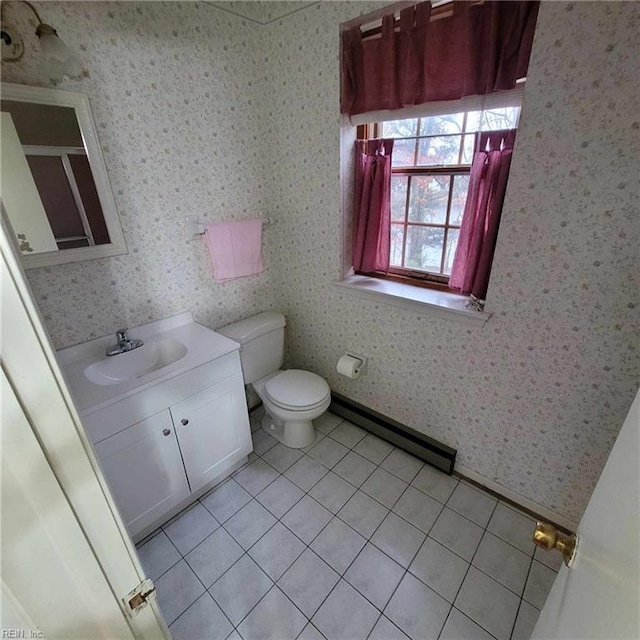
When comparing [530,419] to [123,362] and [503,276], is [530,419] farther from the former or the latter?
[123,362]

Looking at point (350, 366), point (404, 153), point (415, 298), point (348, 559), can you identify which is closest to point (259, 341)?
point (350, 366)

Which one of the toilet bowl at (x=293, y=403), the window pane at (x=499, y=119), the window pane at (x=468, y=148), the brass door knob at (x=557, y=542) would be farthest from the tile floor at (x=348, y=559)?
the window pane at (x=499, y=119)

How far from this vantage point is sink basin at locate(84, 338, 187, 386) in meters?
1.49

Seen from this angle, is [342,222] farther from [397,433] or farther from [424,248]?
[397,433]

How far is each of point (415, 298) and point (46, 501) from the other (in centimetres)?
155

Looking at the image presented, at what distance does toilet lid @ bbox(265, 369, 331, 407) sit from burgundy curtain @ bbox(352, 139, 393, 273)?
754 mm

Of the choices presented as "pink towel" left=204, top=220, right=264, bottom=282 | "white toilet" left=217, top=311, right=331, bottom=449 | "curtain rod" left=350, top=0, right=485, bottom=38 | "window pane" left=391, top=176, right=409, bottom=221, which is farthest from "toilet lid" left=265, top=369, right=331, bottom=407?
"curtain rod" left=350, top=0, right=485, bottom=38

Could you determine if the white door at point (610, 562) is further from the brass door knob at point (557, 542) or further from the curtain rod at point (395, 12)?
the curtain rod at point (395, 12)

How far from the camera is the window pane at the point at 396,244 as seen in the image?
6.04 feet

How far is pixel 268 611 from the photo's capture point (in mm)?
1310

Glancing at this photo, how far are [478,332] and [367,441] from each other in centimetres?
102

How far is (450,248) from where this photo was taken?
1.69m

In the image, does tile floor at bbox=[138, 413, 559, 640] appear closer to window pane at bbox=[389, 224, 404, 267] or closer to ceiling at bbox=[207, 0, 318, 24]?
window pane at bbox=[389, 224, 404, 267]

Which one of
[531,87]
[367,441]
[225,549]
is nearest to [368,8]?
[531,87]
